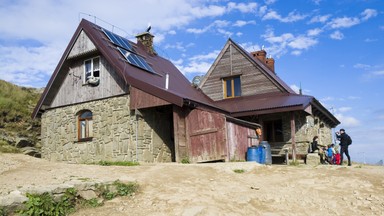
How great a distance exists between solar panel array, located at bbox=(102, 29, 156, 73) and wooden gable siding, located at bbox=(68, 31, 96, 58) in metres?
1.08

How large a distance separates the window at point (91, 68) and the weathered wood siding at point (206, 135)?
5.03 meters

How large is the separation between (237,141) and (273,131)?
470 cm

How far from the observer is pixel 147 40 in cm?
2194

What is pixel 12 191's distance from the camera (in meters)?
6.98

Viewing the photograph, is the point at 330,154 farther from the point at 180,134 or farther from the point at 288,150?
the point at 180,134

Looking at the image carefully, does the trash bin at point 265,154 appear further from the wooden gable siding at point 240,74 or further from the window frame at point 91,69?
the window frame at point 91,69

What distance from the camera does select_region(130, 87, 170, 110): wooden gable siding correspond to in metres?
14.7

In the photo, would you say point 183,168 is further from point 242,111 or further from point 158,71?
point 158,71

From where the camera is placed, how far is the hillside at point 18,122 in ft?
64.7

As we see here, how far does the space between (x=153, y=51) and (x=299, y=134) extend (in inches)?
385

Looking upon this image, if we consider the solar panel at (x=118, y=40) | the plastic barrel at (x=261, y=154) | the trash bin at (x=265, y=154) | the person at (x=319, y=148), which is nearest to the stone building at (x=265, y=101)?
the person at (x=319, y=148)

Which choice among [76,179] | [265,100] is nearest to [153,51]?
[265,100]

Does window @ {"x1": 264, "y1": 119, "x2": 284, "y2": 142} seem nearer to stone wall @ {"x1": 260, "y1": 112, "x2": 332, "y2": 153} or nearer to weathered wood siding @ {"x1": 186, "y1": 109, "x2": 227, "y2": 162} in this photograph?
stone wall @ {"x1": 260, "y1": 112, "x2": 332, "y2": 153}

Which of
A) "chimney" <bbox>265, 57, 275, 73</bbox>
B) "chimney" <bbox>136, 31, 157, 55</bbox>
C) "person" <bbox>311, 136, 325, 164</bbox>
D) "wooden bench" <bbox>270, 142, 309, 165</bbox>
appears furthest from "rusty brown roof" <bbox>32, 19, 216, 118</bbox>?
"chimney" <bbox>265, 57, 275, 73</bbox>
